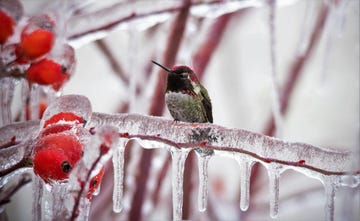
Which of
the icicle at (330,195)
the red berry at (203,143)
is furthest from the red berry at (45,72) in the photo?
the icicle at (330,195)

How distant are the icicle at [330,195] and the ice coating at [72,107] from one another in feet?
0.81

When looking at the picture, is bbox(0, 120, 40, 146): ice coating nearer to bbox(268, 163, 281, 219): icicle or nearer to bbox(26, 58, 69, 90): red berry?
bbox(26, 58, 69, 90): red berry

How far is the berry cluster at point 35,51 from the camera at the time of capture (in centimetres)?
51

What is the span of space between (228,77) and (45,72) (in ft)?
2.73

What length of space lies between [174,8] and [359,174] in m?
0.35

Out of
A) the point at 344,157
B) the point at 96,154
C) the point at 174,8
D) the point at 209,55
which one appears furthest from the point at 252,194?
the point at 96,154

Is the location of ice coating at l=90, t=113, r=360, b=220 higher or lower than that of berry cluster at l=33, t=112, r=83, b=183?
higher

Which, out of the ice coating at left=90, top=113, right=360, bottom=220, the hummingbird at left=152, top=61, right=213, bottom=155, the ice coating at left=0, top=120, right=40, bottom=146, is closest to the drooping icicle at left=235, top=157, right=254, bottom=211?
the ice coating at left=90, top=113, right=360, bottom=220

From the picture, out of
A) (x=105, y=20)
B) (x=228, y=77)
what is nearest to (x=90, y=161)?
(x=105, y=20)

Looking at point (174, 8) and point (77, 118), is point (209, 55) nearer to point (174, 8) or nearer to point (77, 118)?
point (174, 8)

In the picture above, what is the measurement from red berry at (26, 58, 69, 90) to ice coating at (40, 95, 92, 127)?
73 millimetres

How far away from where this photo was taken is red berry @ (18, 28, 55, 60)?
51 cm

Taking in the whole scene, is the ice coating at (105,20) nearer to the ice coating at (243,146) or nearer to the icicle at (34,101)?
the icicle at (34,101)

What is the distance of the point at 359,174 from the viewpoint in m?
0.44
